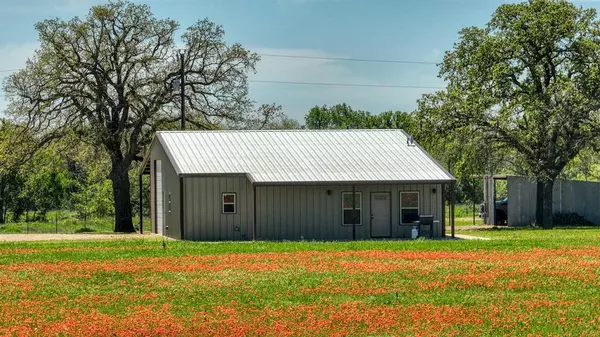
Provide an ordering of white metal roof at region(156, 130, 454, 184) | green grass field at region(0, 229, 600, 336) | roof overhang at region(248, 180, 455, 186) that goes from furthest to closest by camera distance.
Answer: white metal roof at region(156, 130, 454, 184), roof overhang at region(248, 180, 455, 186), green grass field at region(0, 229, 600, 336)

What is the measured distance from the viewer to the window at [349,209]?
38438mm

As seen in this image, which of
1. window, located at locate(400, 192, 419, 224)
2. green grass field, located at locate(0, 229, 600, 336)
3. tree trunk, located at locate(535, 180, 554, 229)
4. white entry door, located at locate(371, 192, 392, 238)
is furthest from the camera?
tree trunk, located at locate(535, 180, 554, 229)

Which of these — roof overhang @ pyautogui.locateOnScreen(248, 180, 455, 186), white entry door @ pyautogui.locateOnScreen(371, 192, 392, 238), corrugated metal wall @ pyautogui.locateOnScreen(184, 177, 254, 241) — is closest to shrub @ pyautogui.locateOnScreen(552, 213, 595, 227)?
roof overhang @ pyautogui.locateOnScreen(248, 180, 455, 186)

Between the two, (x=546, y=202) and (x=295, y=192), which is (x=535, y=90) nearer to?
(x=546, y=202)

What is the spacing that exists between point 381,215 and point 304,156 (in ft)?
13.7

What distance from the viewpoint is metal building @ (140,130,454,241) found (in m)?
37.5

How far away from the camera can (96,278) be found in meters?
21.2

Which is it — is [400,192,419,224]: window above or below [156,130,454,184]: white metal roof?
below

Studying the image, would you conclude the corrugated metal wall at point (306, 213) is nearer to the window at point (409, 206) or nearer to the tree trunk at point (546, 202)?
the window at point (409, 206)

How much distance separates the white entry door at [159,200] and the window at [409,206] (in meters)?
10.8

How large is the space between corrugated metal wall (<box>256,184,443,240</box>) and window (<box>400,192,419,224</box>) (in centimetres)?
31

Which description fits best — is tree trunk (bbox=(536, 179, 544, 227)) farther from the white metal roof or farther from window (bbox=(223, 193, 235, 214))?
window (bbox=(223, 193, 235, 214))

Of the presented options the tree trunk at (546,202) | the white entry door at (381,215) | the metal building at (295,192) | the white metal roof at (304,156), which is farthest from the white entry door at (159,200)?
the tree trunk at (546,202)

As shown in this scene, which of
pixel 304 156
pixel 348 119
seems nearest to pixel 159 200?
pixel 304 156
